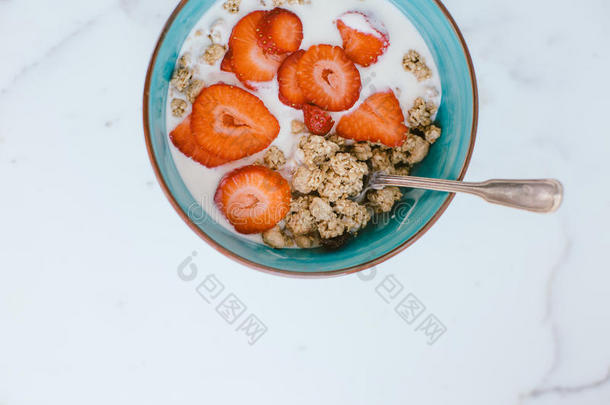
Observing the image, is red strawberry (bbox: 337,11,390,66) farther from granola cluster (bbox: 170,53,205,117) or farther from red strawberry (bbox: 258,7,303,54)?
granola cluster (bbox: 170,53,205,117)

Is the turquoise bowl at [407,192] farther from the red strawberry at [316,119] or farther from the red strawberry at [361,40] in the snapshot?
the red strawberry at [316,119]

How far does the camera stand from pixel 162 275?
34.1 inches

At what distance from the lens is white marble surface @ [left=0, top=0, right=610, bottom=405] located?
2.80ft

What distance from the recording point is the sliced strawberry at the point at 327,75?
771 mm

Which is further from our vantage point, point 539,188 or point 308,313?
point 308,313

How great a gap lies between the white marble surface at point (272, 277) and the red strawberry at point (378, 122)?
18 cm

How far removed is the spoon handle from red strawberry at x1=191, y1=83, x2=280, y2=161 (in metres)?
0.29

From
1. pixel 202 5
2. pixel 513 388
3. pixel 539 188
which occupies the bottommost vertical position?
pixel 513 388

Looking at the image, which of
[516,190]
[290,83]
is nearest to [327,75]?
[290,83]

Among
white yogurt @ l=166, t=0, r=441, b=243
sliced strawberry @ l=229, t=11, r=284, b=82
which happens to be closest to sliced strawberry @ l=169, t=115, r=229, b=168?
white yogurt @ l=166, t=0, r=441, b=243

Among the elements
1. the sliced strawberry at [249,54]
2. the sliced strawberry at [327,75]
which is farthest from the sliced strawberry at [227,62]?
the sliced strawberry at [327,75]

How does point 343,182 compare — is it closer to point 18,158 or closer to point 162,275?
point 162,275

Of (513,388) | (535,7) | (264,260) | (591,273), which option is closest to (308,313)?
(264,260)

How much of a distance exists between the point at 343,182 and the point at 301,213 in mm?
83
